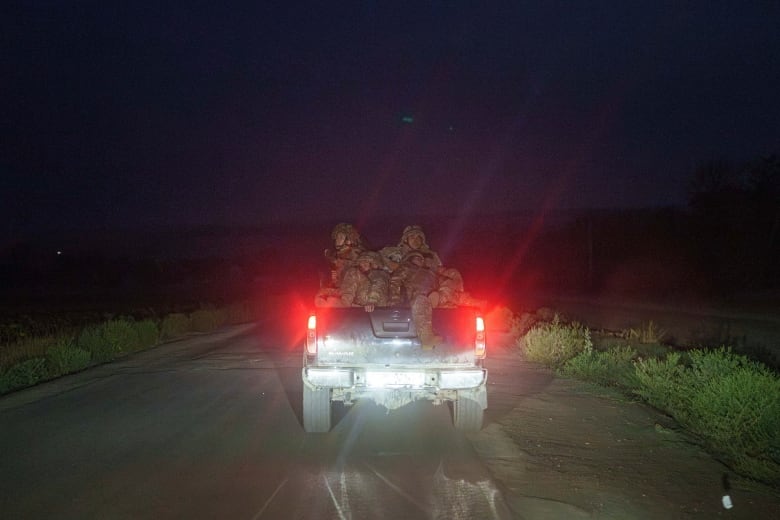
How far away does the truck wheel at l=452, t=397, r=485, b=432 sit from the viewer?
9.92 meters

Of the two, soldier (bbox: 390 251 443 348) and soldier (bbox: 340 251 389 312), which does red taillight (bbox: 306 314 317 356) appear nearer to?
soldier (bbox: 340 251 389 312)

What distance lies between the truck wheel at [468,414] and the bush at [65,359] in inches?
390

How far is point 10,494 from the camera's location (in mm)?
7285

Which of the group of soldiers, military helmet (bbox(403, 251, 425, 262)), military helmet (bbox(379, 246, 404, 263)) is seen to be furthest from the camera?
military helmet (bbox(379, 246, 404, 263))

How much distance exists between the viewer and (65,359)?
56.1 ft

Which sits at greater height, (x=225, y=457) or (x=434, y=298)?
(x=434, y=298)

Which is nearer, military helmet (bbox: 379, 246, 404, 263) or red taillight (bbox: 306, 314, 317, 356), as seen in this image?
red taillight (bbox: 306, 314, 317, 356)

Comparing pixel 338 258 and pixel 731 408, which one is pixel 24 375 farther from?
pixel 731 408

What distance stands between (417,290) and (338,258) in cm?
147

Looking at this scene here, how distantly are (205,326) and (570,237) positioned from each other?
71086 millimetres

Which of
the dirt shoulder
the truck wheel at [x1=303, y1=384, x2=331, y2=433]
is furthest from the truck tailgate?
the dirt shoulder

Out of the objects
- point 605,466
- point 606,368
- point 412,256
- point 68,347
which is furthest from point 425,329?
point 68,347

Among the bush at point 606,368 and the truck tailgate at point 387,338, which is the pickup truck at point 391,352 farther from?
the bush at point 606,368

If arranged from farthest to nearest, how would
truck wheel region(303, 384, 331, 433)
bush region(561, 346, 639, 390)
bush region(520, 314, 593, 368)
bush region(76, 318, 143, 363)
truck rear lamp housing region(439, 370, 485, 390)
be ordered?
bush region(76, 318, 143, 363), bush region(520, 314, 593, 368), bush region(561, 346, 639, 390), truck wheel region(303, 384, 331, 433), truck rear lamp housing region(439, 370, 485, 390)
